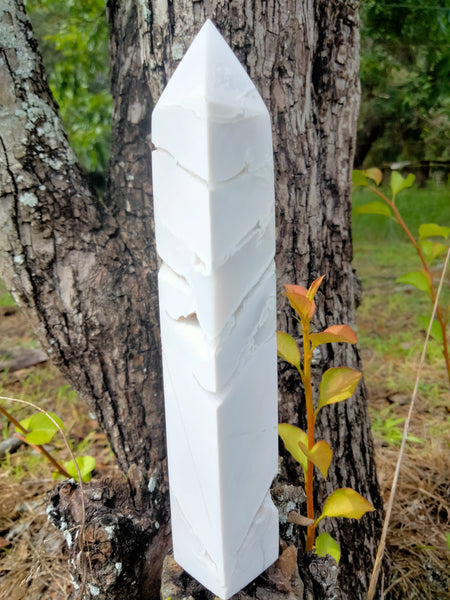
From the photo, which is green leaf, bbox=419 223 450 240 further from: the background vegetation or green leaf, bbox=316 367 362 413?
the background vegetation

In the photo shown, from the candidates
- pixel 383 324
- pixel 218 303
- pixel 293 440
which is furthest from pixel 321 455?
pixel 383 324

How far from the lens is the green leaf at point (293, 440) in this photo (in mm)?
741

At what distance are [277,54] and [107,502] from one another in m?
0.92

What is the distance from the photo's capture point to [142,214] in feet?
3.26

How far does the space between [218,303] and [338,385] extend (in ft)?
0.85

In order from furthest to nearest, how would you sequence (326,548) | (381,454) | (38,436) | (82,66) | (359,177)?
(82,66) < (381,454) < (359,177) < (38,436) < (326,548)

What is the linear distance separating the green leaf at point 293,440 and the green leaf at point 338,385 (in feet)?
0.24

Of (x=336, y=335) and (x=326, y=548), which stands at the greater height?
(x=336, y=335)

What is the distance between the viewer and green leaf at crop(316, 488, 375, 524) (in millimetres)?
715

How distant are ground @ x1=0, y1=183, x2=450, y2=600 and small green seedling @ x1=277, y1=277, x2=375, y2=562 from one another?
572 millimetres

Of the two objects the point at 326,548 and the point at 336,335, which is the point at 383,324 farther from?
the point at 336,335

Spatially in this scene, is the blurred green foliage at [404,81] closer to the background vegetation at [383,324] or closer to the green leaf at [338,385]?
the background vegetation at [383,324]

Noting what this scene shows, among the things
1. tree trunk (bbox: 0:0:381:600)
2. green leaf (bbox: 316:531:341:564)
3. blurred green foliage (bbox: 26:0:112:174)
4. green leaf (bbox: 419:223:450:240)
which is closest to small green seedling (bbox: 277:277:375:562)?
green leaf (bbox: 316:531:341:564)

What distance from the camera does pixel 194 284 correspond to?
22.6 inches
